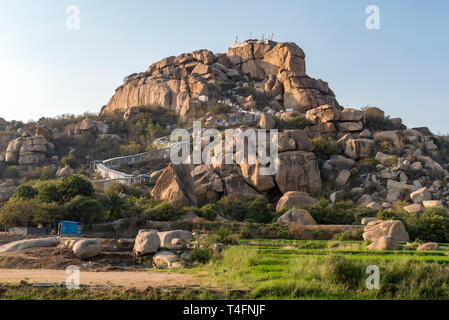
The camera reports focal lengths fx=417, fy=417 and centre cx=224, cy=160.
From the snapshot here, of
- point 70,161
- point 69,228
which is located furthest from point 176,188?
point 70,161

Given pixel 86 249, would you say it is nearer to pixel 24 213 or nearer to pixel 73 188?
pixel 24 213

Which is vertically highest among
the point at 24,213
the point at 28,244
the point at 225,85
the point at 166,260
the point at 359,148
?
the point at 225,85

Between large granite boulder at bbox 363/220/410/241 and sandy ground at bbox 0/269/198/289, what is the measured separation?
40.8 ft

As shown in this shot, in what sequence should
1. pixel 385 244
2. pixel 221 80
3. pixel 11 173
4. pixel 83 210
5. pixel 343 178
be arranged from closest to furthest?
pixel 385 244 → pixel 83 210 → pixel 343 178 → pixel 11 173 → pixel 221 80

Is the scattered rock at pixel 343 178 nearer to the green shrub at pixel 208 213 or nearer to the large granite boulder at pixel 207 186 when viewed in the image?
the large granite boulder at pixel 207 186

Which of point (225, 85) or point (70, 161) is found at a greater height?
point (225, 85)

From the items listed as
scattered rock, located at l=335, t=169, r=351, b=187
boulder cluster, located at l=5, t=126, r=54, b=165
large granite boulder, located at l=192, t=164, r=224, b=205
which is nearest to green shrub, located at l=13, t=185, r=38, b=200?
large granite boulder, located at l=192, t=164, r=224, b=205

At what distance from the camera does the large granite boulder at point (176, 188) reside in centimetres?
3048

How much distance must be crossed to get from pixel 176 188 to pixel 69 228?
28.9 ft

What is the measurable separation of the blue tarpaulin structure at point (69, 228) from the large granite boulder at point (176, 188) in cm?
769

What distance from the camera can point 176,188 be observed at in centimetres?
3073

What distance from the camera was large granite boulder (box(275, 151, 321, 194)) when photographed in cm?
3669

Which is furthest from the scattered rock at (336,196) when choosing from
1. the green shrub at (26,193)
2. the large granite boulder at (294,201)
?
the green shrub at (26,193)
